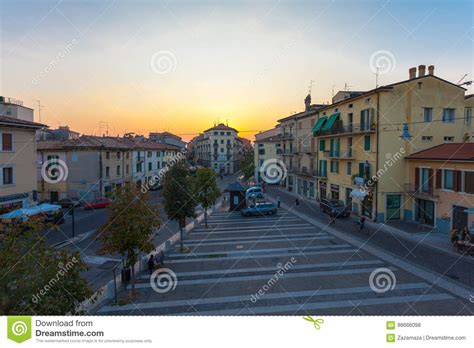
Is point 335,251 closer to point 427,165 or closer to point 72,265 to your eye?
point 427,165

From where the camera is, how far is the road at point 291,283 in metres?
10.1

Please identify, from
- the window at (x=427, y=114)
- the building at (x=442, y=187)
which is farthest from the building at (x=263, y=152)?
the building at (x=442, y=187)

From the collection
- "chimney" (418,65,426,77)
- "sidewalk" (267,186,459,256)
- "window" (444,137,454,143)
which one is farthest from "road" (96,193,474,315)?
"chimney" (418,65,426,77)

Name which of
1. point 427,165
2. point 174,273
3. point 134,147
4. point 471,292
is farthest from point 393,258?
point 134,147

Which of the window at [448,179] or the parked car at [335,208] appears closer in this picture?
the window at [448,179]

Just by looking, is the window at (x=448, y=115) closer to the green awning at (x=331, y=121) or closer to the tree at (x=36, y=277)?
the green awning at (x=331, y=121)

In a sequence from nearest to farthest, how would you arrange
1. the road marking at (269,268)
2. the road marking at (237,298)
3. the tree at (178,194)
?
the road marking at (237,298), the road marking at (269,268), the tree at (178,194)

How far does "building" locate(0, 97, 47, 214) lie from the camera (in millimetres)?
22141

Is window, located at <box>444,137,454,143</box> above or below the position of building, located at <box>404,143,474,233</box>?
above

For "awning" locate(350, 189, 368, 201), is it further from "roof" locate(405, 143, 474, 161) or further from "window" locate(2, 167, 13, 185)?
"window" locate(2, 167, 13, 185)

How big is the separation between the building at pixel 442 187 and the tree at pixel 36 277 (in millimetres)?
20866

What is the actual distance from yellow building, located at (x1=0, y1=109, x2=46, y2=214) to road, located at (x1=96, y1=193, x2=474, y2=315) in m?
15.9

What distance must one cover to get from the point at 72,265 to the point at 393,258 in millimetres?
15423

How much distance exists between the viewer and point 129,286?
39.9 feet
